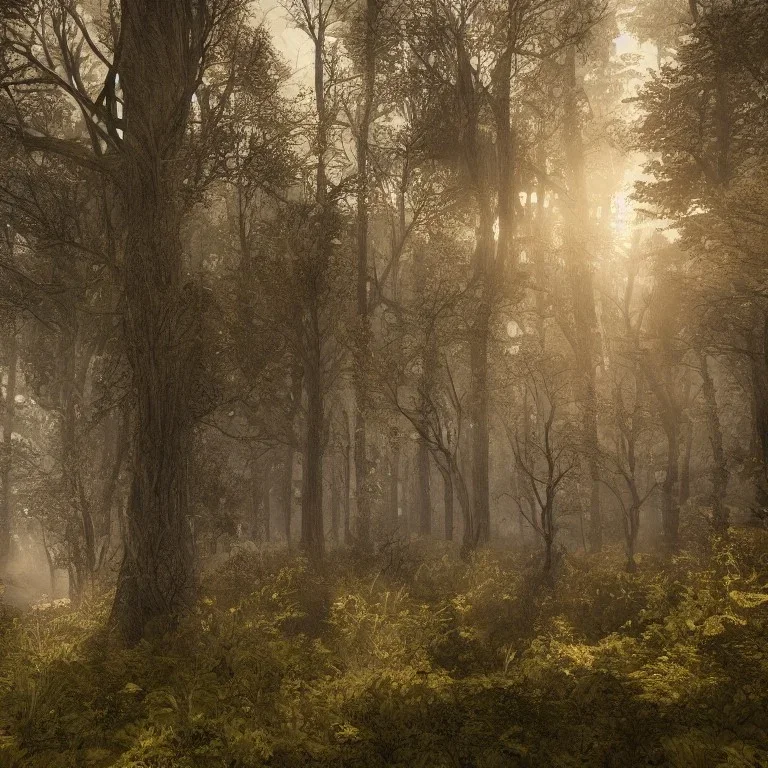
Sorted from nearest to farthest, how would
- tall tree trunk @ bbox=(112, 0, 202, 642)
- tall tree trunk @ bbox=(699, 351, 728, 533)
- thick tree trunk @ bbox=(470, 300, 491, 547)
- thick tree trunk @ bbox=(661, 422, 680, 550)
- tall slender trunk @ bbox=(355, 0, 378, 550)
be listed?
1. tall tree trunk @ bbox=(112, 0, 202, 642)
2. tall tree trunk @ bbox=(699, 351, 728, 533)
3. tall slender trunk @ bbox=(355, 0, 378, 550)
4. thick tree trunk @ bbox=(470, 300, 491, 547)
5. thick tree trunk @ bbox=(661, 422, 680, 550)

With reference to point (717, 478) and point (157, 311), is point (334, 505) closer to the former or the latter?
point (717, 478)

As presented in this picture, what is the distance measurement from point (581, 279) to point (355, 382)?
9196 mm

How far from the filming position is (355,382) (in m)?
13.8

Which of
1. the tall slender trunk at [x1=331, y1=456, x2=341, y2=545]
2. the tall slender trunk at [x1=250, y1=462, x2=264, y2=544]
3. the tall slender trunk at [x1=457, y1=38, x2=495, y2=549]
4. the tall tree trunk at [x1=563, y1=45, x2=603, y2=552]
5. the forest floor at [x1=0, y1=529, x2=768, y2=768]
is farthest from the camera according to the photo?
the tall slender trunk at [x1=331, y1=456, x2=341, y2=545]

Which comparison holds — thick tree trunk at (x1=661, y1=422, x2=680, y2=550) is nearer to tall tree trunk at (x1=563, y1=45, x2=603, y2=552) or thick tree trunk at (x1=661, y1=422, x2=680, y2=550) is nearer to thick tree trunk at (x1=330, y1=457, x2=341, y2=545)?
tall tree trunk at (x1=563, y1=45, x2=603, y2=552)

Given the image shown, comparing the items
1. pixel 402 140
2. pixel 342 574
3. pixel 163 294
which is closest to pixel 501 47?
pixel 402 140

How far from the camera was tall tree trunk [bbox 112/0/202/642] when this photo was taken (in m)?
8.11

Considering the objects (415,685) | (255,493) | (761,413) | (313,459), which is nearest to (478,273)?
(313,459)

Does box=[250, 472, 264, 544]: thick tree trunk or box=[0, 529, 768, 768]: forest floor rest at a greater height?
box=[250, 472, 264, 544]: thick tree trunk

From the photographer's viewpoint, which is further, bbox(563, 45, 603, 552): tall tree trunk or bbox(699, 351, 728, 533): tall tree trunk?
bbox(563, 45, 603, 552): tall tree trunk

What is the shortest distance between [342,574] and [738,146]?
45.0 feet

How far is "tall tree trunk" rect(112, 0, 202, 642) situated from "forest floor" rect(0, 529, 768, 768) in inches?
33.9

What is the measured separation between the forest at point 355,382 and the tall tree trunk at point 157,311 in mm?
42

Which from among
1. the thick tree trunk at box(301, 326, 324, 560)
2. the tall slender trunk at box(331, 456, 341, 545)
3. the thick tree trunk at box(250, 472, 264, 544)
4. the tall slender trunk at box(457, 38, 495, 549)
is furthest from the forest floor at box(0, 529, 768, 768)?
the tall slender trunk at box(331, 456, 341, 545)
